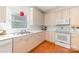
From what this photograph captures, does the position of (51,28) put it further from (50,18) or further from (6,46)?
(6,46)

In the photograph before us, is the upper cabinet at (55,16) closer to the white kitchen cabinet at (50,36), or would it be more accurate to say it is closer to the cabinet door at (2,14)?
the white kitchen cabinet at (50,36)

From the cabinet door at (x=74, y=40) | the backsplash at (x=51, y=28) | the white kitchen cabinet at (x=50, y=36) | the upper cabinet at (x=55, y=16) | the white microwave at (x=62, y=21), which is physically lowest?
the cabinet door at (x=74, y=40)

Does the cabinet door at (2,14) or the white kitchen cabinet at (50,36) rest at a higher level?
the cabinet door at (2,14)

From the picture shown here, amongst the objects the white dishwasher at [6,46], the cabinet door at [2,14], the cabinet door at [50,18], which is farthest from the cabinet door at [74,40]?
the cabinet door at [2,14]

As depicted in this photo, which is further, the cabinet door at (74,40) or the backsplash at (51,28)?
the cabinet door at (74,40)

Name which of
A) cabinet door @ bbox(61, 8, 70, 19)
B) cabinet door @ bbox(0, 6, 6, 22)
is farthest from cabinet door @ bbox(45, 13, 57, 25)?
cabinet door @ bbox(0, 6, 6, 22)

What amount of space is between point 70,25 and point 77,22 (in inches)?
7.2

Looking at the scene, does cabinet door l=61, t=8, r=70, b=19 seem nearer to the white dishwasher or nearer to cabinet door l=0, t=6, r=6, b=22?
the white dishwasher

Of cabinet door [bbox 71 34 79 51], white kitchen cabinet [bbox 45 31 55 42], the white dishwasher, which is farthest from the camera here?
cabinet door [bbox 71 34 79 51]

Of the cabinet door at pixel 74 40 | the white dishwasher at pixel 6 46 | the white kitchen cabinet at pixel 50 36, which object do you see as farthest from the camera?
the cabinet door at pixel 74 40

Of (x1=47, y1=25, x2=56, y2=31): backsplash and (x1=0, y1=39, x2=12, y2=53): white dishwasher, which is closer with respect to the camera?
(x1=0, y1=39, x2=12, y2=53): white dishwasher

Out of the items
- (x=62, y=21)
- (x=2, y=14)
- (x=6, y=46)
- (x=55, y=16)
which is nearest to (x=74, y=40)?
(x=62, y=21)
